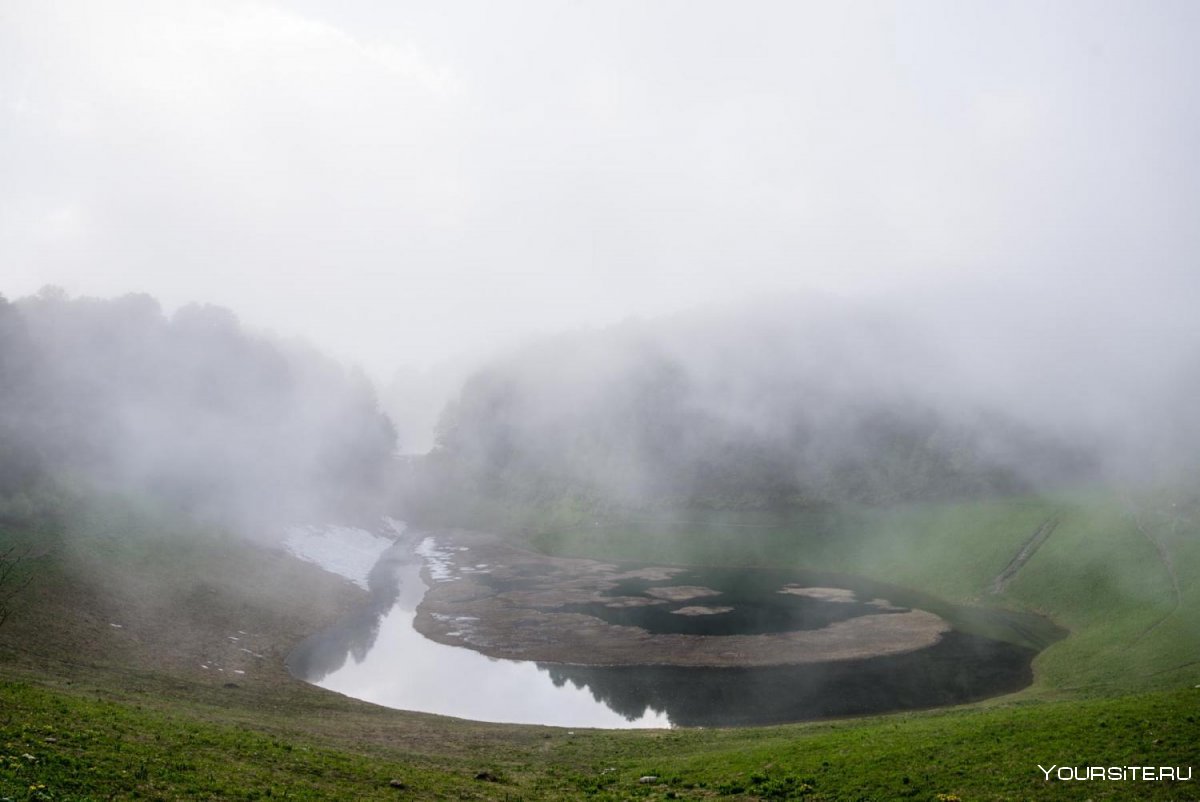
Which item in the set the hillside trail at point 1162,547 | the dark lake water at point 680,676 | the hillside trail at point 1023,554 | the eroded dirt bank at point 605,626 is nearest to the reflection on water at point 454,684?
the dark lake water at point 680,676

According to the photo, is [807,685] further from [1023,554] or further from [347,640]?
[1023,554]

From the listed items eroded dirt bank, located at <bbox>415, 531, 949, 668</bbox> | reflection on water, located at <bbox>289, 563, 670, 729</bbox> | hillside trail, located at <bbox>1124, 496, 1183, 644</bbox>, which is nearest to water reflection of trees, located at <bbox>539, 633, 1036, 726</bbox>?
reflection on water, located at <bbox>289, 563, 670, 729</bbox>

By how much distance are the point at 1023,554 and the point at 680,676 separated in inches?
2464

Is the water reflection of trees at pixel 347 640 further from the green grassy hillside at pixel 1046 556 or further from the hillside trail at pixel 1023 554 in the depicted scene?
the hillside trail at pixel 1023 554

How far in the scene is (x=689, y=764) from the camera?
2934 centimetres

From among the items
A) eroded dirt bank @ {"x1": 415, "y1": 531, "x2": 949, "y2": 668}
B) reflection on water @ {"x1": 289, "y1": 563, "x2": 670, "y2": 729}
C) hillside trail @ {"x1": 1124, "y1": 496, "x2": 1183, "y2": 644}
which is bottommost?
reflection on water @ {"x1": 289, "y1": 563, "x2": 670, "y2": 729}

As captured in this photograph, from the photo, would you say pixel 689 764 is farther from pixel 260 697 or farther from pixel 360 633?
pixel 360 633

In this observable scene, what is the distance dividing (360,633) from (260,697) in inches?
1215

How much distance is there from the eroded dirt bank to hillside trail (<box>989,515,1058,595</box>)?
1537cm

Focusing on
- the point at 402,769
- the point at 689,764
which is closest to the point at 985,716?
the point at 689,764

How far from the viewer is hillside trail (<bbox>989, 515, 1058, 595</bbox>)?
8244 cm

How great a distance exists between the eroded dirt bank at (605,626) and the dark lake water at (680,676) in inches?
80.6

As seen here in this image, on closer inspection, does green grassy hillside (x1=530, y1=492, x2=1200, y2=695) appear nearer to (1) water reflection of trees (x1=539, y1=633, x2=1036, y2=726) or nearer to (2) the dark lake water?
(1) water reflection of trees (x1=539, y1=633, x2=1036, y2=726)

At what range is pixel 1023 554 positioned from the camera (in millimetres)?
87750
